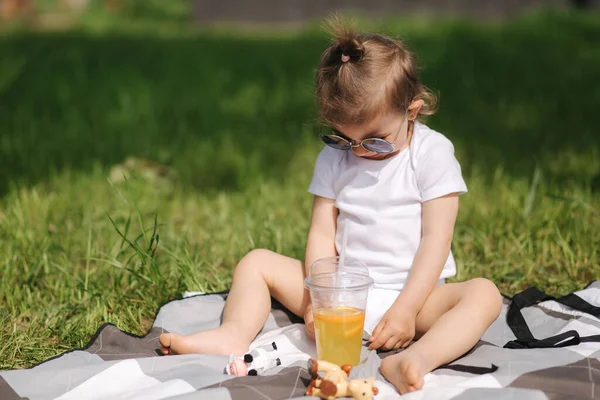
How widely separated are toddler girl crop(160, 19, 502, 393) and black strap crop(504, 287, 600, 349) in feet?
0.57

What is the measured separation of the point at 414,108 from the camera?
243cm

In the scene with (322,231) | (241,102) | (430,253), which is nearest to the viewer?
(430,253)

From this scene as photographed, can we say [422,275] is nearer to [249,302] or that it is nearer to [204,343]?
[249,302]

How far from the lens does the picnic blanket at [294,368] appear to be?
198 centimetres

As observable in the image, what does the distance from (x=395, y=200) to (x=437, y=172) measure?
0.16 meters

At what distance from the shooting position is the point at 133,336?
2416 mm

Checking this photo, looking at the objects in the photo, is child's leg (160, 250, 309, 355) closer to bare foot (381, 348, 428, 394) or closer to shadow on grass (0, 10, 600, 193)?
bare foot (381, 348, 428, 394)

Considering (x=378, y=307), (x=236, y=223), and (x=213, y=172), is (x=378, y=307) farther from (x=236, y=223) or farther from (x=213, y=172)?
(x=213, y=172)

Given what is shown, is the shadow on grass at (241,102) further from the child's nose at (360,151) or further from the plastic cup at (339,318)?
the plastic cup at (339,318)

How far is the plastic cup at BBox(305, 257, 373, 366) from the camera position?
2109mm

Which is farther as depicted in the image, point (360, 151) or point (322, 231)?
point (322, 231)

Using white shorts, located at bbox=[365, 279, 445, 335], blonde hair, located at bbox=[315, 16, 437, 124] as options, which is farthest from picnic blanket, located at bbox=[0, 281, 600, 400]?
blonde hair, located at bbox=[315, 16, 437, 124]

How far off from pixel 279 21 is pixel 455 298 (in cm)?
1175

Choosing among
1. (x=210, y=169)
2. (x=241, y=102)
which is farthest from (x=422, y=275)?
(x=241, y=102)
